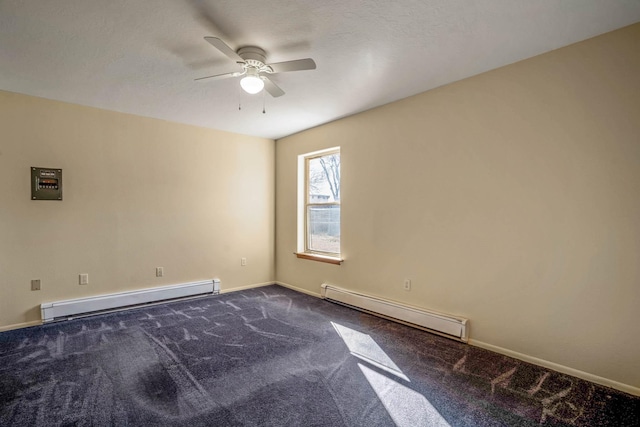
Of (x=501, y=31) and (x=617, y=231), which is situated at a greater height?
(x=501, y=31)

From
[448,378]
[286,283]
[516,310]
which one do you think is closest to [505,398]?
[448,378]

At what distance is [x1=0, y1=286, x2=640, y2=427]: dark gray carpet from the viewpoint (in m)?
1.83

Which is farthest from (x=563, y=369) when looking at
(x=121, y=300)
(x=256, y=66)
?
(x=121, y=300)

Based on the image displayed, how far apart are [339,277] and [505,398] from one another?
2427 mm

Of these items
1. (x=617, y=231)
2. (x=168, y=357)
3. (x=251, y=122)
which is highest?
(x=251, y=122)

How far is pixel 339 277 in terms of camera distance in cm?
421

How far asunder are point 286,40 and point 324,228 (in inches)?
111

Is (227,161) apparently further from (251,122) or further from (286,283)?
(286,283)

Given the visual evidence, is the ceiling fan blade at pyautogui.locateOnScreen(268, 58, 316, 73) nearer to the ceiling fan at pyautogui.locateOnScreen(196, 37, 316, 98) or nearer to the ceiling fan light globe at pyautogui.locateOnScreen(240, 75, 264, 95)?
the ceiling fan at pyautogui.locateOnScreen(196, 37, 316, 98)

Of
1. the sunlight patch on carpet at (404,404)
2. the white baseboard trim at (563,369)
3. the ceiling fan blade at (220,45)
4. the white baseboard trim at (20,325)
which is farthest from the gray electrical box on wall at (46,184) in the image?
the white baseboard trim at (563,369)

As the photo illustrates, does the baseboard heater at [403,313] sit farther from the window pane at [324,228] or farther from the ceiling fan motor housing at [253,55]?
the ceiling fan motor housing at [253,55]

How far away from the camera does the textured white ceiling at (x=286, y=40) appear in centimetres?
195

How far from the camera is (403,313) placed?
331 cm

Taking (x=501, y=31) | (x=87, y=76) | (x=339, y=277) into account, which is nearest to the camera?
(x=501, y=31)
